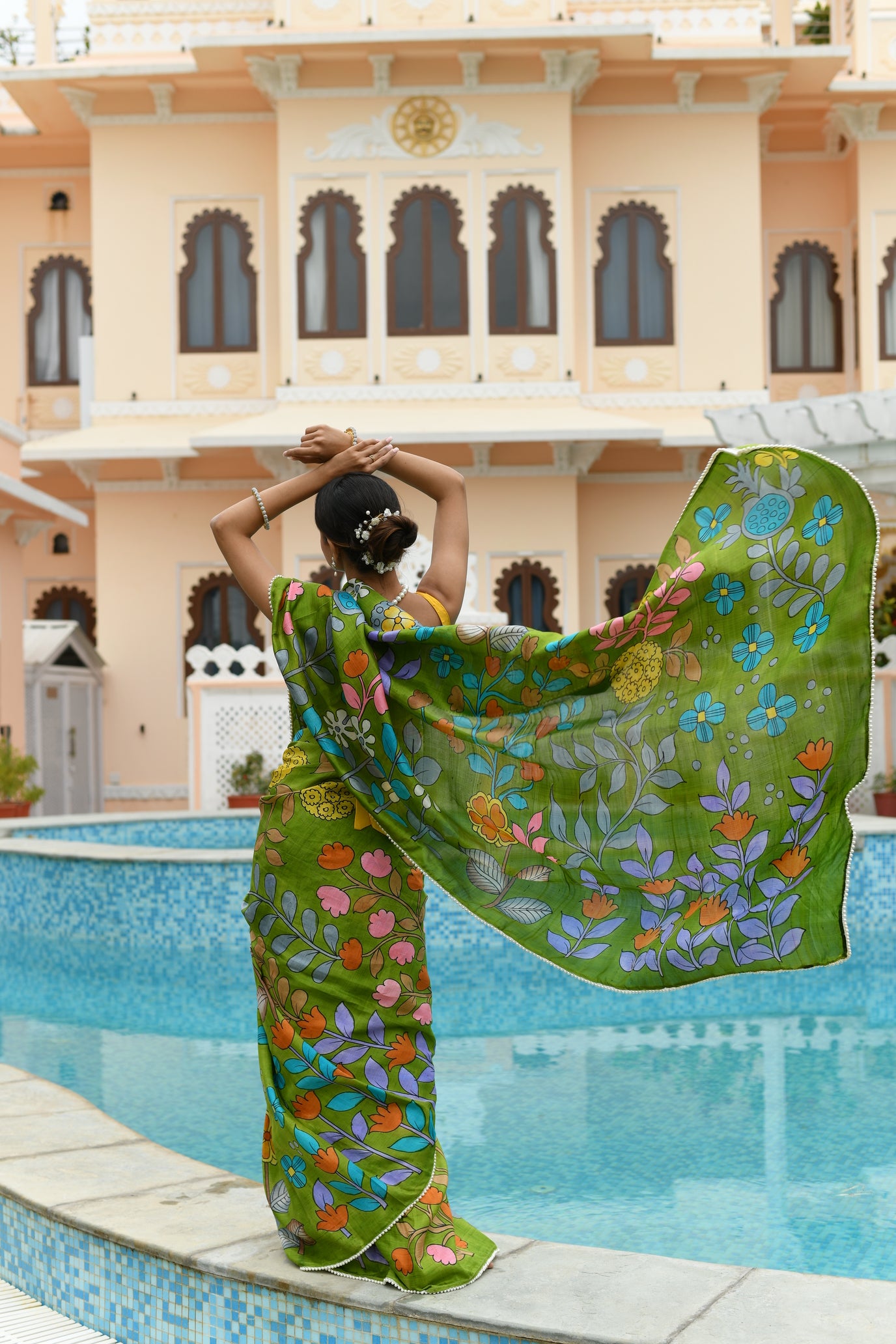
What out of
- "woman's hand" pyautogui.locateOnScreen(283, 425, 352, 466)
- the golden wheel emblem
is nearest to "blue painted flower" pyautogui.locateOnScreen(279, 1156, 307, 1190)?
"woman's hand" pyautogui.locateOnScreen(283, 425, 352, 466)

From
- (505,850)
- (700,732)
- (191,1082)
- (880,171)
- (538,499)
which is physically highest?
(880,171)

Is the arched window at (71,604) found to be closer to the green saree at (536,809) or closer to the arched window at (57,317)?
the arched window at (57,317)

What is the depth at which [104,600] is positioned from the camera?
524 inches

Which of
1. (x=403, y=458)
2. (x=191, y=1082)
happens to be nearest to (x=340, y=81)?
(x=191, y=1082)

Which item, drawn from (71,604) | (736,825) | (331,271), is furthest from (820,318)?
(736,825)

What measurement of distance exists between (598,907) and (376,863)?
333mm

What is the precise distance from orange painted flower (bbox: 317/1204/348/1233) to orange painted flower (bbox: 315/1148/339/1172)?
0.17 feet

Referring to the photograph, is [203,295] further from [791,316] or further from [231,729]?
[791,316]

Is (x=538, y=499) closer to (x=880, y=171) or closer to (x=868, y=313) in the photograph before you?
(x=868, y=313)

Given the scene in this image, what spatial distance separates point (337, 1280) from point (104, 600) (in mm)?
11905

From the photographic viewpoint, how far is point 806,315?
14.2 metres

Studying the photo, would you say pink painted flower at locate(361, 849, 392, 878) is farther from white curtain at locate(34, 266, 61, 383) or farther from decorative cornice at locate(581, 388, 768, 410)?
white curtain at locate(34, 266, 61, 383)

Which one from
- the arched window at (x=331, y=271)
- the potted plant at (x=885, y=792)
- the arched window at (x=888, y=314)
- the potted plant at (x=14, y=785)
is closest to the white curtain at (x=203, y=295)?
the arched window at (x=331, y=271)

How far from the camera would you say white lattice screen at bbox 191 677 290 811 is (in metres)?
10.9
